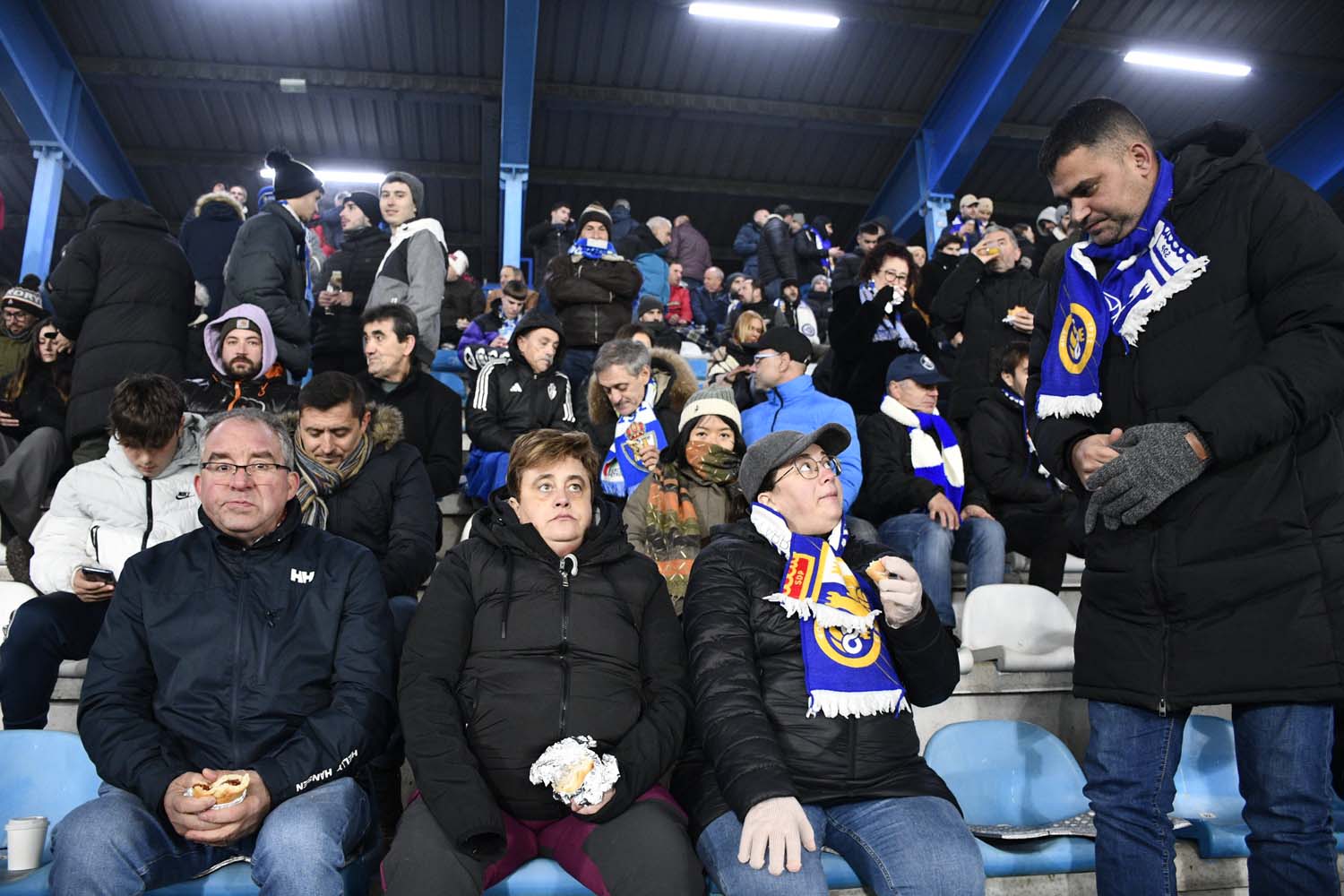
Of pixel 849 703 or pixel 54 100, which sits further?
pixel 54 100

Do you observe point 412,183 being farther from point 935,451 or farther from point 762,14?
point 762,14

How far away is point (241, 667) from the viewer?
1911 millimetres

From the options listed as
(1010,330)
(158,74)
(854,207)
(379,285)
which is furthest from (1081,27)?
(158,74)

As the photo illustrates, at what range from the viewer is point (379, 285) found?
14.9 ft

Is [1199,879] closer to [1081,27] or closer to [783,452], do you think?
[783,452]

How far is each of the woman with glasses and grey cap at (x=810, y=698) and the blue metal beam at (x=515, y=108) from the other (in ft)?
24.0

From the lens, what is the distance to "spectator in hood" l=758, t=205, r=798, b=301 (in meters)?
8.65

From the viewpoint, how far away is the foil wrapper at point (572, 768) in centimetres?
170

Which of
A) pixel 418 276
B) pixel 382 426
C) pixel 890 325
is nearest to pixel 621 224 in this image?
pixel 418 276

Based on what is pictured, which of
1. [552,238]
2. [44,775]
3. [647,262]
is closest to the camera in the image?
[44,775]

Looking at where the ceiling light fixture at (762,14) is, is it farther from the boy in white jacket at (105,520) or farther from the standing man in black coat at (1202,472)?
the standing man in black coat at (1202,472)

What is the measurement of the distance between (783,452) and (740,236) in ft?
25.9

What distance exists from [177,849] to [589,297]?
12.0 feet

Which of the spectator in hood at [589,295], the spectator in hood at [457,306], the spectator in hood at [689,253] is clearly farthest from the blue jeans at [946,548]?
the spectator in hood at [689,253]
